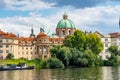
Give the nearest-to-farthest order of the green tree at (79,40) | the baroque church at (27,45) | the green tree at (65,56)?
the green tree at (65,56) < the green tree at (79,40) < the baroque church at (27,45)

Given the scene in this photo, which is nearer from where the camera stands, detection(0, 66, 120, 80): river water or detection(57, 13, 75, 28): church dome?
detection(0, 66, 120, 80): river water

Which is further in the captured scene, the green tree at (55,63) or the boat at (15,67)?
the boat at (15,67)

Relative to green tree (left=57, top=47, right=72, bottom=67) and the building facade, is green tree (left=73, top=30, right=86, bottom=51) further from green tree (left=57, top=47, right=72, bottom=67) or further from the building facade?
the building facade

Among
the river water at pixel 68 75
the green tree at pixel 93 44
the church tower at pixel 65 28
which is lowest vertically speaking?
the river water at pixel 68 75

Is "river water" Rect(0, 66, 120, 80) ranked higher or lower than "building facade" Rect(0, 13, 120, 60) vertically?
lower

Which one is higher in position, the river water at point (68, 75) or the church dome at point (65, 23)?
the church dome at point (65, 23)

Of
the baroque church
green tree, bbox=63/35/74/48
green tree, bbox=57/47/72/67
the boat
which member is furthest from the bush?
the baroque church

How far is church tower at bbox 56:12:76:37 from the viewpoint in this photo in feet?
539

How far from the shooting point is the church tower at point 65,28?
539 ft

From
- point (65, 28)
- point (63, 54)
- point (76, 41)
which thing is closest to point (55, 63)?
point (63, 54)

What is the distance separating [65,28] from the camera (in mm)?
164125

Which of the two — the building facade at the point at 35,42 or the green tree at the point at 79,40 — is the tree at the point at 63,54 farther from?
the building facade at the point at 35,42

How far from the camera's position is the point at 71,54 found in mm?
107688

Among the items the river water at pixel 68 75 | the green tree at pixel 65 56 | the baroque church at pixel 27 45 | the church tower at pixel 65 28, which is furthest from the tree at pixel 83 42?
the river water at pixel 68 75
